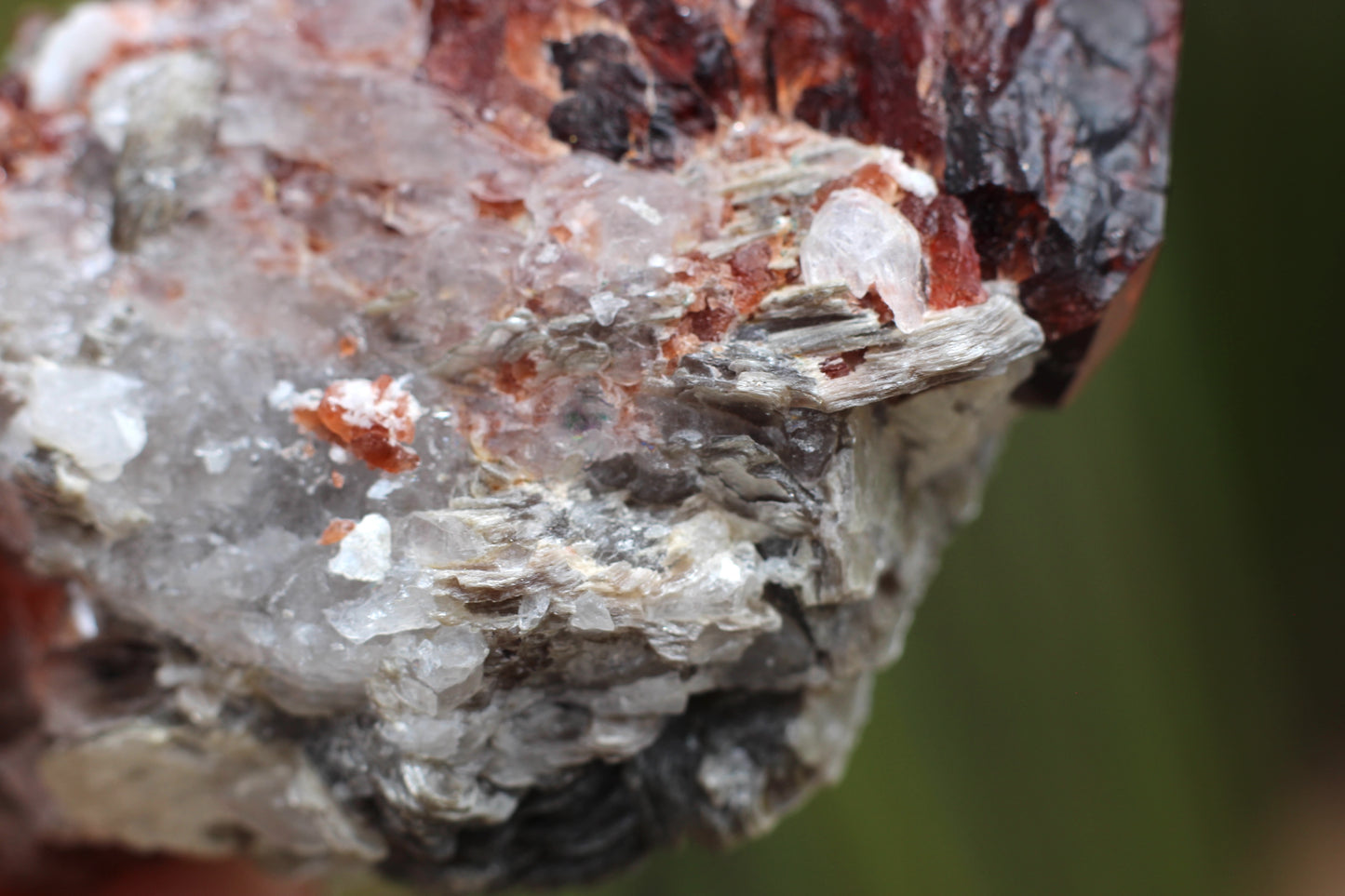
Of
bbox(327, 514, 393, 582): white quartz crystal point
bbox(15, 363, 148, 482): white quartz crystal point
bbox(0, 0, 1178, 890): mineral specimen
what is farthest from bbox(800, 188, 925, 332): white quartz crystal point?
bbox(15, 363, 148, 482): white quartz crystal point

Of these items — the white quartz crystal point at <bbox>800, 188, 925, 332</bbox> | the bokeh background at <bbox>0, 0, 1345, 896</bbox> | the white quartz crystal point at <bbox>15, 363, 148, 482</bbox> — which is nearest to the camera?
the white quartz crystal point at <bbox>800, 188, 925, 332</bbox>

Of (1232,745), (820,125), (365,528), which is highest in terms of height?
(820,125)

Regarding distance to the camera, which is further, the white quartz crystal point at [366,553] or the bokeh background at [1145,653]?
the bokeh background at [1145,653]

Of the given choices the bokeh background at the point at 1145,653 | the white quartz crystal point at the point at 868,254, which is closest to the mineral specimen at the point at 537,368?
the white quartz crystal point at the point at 868,254

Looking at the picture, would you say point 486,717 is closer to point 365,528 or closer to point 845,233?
point 365,528

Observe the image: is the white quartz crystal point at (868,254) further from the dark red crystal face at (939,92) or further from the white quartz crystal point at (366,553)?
the white quartz crystal point at (366,553)

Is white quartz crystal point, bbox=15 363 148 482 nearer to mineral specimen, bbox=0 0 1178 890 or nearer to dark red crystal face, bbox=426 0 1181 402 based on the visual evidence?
mineral specimen, bbox=0 0 1178 890

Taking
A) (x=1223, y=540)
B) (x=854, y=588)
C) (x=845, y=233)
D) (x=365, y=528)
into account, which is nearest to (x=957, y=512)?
(x=854, y=588)
